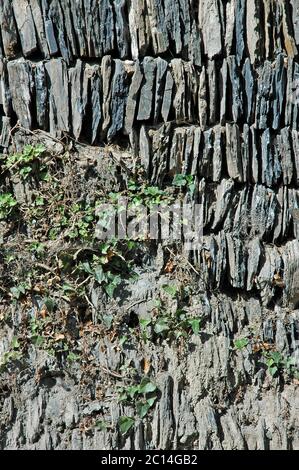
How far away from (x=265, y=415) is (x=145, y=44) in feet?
7.77

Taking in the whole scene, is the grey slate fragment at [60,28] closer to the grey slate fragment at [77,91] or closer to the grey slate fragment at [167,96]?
the grey slate fragment at [77,91]

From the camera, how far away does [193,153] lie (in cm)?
439

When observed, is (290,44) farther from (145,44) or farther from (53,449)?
(53,449)

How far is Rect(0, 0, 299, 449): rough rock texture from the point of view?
4.15m

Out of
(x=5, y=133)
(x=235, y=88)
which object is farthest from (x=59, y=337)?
(x=235, y=88)

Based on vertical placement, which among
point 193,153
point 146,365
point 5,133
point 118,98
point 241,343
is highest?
point 118,98

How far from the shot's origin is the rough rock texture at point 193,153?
4.15 metres

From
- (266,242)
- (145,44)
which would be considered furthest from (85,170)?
(266,242)

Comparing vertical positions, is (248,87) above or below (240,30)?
below

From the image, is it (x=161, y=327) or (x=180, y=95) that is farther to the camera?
(x=180, y=95)

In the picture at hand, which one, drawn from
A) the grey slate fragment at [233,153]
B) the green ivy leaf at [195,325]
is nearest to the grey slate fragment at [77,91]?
the grey slate fragment at [233,153]

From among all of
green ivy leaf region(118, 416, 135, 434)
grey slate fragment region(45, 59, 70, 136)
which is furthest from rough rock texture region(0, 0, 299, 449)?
green ivy leaf region(118, 416, 135, 434)

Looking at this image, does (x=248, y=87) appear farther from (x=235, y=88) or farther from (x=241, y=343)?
(x=241, y=343)

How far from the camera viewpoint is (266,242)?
452cm
